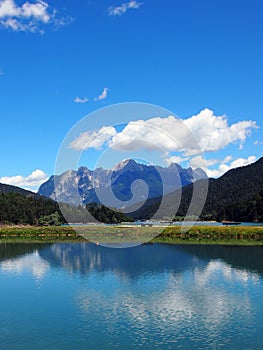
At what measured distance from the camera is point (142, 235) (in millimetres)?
87375

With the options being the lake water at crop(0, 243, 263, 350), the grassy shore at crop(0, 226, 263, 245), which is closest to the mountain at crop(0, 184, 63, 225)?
the grassy shore at crop(0, 226, 263, 245)

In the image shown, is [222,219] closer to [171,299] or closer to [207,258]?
[207,258]

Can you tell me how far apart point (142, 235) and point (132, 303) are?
5746 centimetres

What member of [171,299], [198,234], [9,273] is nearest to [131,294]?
[171,299]

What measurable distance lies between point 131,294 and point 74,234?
62923mm

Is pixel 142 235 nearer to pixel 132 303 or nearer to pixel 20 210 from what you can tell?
pixel 20 210

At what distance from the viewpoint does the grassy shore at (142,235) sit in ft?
267

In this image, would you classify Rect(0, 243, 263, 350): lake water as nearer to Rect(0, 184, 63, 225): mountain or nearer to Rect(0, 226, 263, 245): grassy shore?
Rect(0, 226, 263, 245): grassy shore

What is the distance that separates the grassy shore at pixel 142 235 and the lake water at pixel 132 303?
84.7ft

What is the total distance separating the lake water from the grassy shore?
25.8 meters

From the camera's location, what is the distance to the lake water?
72.7 ft

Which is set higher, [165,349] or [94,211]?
[94,211]

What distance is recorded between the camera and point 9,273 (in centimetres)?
4497

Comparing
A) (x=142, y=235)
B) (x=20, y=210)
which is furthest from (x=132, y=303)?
(x=20, y=210)
